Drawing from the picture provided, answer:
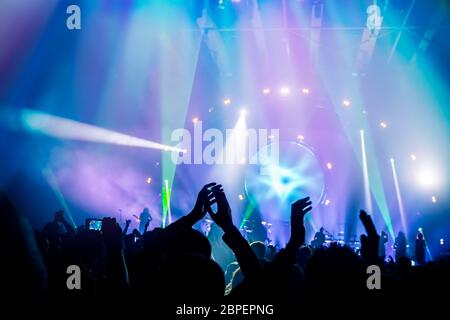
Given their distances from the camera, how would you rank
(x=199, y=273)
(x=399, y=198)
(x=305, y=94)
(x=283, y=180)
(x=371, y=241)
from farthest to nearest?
(x=283, y=180)
(x=305, y=94)
(x=399, y=198)
(x=371, y=241)
(x=199, y=273)

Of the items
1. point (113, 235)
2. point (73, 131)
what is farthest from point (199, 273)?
point (73, 131)

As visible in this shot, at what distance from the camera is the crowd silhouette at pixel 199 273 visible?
55.1 inches

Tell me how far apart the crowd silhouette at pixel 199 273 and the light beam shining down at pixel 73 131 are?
902 centimetres

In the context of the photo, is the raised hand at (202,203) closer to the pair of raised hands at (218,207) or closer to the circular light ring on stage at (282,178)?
the pair of raised hands at (218,207)

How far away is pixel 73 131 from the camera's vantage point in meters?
12.1

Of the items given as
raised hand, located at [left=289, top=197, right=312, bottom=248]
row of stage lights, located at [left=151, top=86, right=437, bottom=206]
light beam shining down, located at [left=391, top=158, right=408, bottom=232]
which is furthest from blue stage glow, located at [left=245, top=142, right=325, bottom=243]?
raised hand, located at [left=289, top=197, right=312, bottom=248]

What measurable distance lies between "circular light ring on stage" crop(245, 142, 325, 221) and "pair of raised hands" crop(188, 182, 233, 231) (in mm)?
14394

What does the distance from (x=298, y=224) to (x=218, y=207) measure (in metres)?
0.50

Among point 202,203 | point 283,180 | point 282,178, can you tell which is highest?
point 282,178

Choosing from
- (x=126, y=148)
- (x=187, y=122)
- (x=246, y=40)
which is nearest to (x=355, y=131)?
(x=246, y=40)

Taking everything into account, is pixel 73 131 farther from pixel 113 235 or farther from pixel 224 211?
pixel 224 211

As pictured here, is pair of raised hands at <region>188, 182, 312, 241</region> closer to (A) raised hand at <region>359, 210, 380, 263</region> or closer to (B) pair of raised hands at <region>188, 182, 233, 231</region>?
(B) pair of raised hands at <region>188, 182, 233, 231</region>

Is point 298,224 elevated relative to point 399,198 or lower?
lower

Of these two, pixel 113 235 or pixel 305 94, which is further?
→ pixel 305 94
